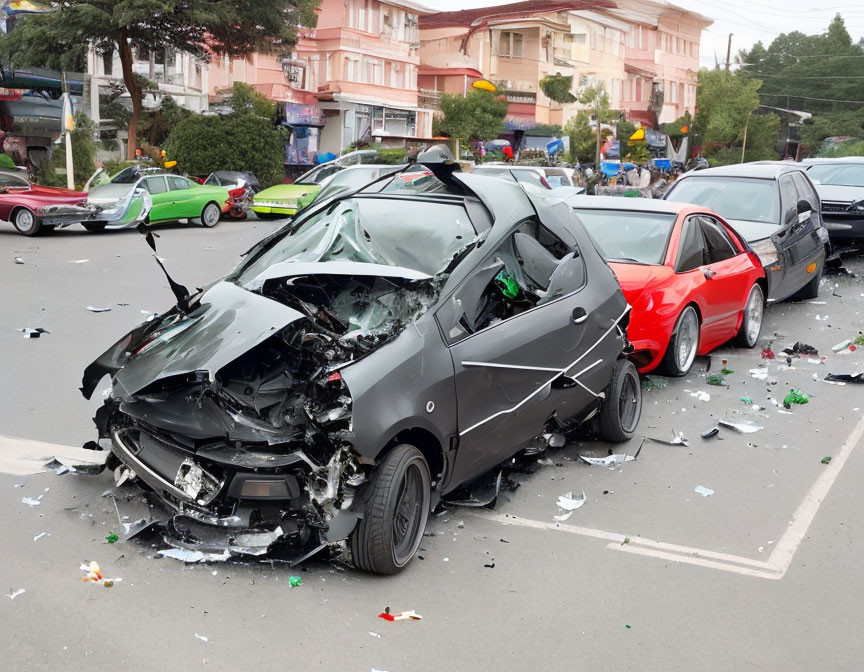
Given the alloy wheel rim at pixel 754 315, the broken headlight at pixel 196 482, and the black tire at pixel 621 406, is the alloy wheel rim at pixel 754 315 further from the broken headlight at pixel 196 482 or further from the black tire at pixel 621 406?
the broken headlight at pixel 196 482

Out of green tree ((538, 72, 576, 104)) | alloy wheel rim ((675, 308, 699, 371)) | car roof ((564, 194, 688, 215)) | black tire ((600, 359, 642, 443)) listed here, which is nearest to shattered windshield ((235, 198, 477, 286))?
black tire ((600, 359, 642, 443))

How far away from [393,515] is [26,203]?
17669 mm

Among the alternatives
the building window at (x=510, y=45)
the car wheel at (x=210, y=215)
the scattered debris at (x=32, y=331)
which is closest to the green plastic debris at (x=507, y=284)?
the scattered debris at (x=32, y=331)

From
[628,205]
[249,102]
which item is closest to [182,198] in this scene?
[628,205]

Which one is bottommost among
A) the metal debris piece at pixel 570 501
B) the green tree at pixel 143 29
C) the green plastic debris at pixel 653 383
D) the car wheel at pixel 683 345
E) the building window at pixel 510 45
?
the green plastic debris at pixel 653 383

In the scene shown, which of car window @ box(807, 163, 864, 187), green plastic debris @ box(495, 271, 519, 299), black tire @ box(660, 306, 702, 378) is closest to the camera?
green plastic debris @ box(495, 271, 519, 299)

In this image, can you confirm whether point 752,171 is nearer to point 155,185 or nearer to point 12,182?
point 155,185

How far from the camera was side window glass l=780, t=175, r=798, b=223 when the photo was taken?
39.8ft

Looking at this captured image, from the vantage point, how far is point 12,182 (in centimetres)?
2034

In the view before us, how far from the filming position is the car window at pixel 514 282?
5.13 metres

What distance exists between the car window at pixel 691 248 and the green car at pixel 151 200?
1370cm

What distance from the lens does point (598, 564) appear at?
→ 4.88 m

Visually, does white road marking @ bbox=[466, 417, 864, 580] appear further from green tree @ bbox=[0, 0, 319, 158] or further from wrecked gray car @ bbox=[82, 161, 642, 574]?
green tree @ bbox=[0, 0, 319, 158]

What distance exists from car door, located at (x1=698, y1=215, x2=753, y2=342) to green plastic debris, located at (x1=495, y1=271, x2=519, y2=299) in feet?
12.2
